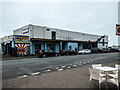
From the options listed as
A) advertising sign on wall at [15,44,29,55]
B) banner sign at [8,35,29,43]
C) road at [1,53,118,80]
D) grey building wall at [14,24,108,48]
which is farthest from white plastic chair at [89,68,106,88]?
grey building wall at [14,24,108,48]

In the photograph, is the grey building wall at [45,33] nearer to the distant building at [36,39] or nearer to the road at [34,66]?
the distant building at [36,39]

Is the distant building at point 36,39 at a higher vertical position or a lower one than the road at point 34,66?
higher

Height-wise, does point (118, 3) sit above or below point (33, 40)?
above

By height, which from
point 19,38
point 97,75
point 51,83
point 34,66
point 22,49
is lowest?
point 34,66

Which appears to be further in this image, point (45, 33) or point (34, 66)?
point (45, 33)

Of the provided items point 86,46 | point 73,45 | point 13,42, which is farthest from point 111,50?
point 13,42

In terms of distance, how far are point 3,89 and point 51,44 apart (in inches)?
1034

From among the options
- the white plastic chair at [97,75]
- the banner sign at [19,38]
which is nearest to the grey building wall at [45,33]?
the banner sign at [19,38]

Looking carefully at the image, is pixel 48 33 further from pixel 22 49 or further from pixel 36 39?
pixel 22 49

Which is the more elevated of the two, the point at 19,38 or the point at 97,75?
the point at 19,38

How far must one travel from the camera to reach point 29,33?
26859mm

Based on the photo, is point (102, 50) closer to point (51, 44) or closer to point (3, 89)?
point (51, 44)

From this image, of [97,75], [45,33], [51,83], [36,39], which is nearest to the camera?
[97,75]

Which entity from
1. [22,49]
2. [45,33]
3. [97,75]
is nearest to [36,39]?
[22,49]
